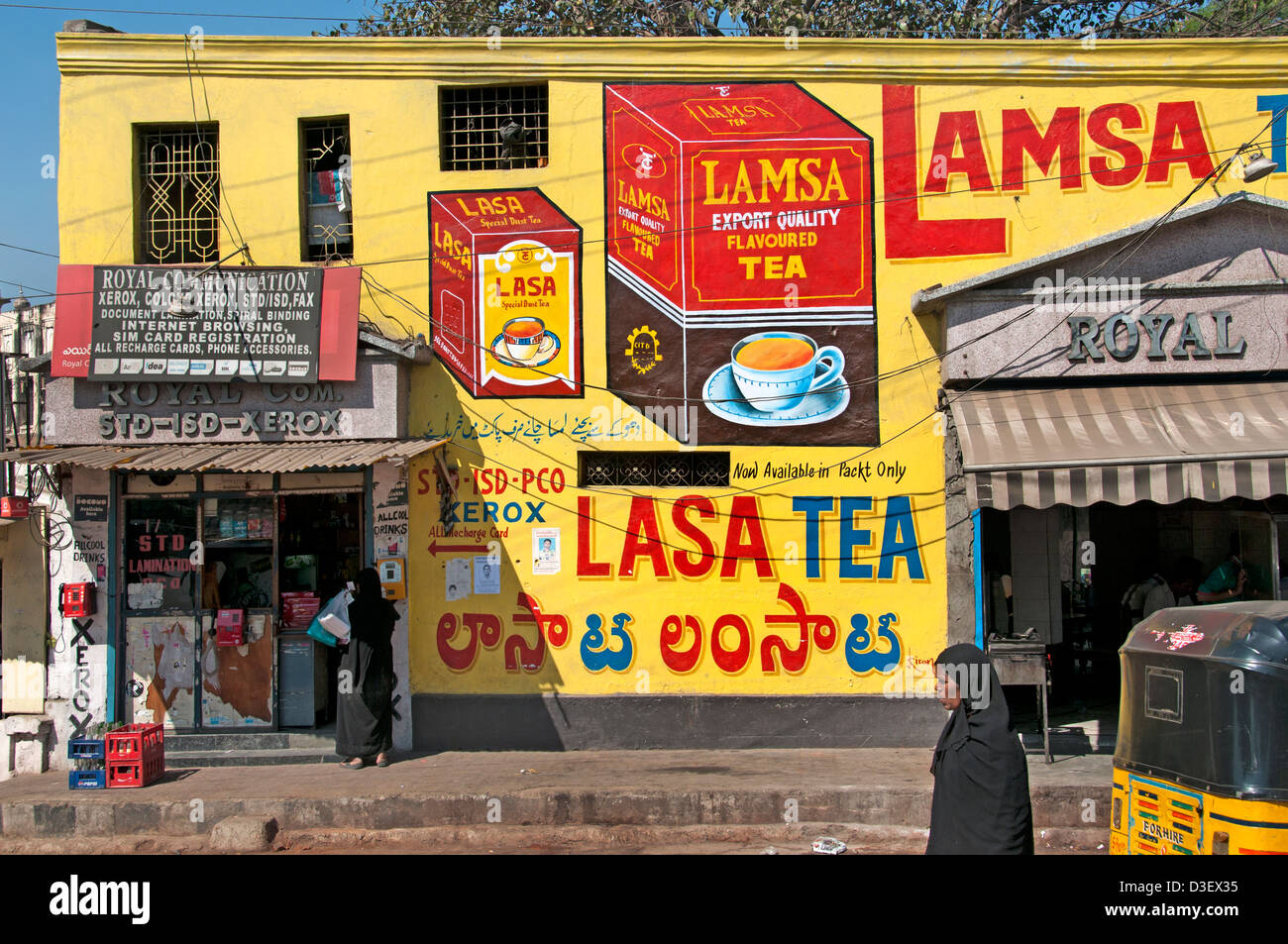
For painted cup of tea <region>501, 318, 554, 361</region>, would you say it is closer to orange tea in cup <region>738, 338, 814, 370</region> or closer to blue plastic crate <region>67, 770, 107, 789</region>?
orange tea in cup <region>738, 338, 814, 370</region>

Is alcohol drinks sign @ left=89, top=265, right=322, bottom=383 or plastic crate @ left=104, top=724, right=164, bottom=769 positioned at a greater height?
alcohol drinks sign @ left=89, top=265, right=322, bottom=383

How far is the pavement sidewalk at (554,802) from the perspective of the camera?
26.5 ft

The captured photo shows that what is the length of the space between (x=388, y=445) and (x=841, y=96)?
5606 mm

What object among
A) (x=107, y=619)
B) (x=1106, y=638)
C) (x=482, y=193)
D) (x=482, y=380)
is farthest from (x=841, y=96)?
(x=107, y=619)

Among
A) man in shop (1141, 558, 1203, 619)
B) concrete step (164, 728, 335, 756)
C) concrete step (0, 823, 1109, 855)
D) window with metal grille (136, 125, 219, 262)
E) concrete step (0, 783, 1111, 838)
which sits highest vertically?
window with metal grille (136, 125, 219, 262)

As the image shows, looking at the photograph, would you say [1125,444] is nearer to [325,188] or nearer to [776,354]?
[776,354]

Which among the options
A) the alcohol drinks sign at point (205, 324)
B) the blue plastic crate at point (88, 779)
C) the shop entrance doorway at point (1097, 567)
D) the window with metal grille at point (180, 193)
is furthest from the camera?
the window with metal grille at point (180, 193)

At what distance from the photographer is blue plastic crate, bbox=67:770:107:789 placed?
28.6ft

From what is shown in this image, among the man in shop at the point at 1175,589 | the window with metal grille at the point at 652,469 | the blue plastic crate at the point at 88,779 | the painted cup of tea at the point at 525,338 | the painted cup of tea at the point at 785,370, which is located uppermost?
the painted cup of tea at the point at 525,338

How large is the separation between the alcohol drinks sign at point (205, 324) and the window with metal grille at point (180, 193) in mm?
711

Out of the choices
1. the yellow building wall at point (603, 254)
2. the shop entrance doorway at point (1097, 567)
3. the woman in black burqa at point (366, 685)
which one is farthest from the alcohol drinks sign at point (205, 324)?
the shop entrance doorway at point (1097, 567)

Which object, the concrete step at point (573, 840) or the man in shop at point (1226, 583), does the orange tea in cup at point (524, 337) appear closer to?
the concrete step at point (573, 840)

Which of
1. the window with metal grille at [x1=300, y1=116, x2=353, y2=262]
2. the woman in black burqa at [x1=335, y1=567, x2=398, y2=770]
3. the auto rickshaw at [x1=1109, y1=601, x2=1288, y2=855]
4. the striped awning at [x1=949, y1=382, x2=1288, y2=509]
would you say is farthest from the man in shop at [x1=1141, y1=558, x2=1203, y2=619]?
the window with metal grille at [x1=300, y1=116, x2=353, y2=262]

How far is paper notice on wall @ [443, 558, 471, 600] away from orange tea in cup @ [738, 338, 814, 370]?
3413 millimetres
